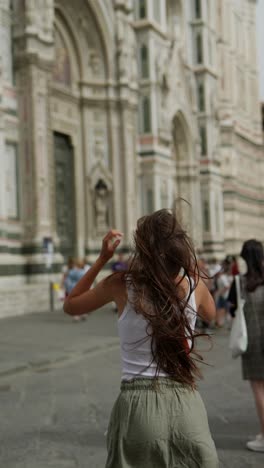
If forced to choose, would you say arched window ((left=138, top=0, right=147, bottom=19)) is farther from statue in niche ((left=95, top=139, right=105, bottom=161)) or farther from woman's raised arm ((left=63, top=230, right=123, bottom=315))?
woman's raised arm ((left=63, top=230, right=123, bottom=315))

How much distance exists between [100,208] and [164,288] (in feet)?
70.6

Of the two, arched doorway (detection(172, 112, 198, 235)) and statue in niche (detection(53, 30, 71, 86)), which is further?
arched doorway (detection(172, 112, 198, 235))

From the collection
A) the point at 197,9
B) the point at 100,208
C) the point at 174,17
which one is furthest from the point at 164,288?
the point at 197,9

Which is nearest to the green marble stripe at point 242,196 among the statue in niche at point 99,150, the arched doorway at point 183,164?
the arched doorway at point 183,164

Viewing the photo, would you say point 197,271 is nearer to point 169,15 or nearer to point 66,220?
point 66,220

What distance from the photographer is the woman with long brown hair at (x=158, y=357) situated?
252 centimetres

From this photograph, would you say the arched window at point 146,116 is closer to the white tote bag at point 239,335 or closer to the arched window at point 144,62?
the arched window at point 144,62

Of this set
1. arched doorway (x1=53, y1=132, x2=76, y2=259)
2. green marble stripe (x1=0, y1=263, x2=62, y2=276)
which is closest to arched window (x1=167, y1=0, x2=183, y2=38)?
arched doorway (x1=53, y1=132, x2=76, y2=259)

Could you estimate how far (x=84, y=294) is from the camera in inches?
110

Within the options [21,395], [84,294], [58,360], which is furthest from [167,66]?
[84,294]

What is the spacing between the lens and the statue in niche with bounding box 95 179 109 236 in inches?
944

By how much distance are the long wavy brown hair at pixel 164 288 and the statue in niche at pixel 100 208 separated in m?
21.3

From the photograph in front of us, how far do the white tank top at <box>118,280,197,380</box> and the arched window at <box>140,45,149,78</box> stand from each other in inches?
1007

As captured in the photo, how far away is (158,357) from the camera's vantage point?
2613 mm
